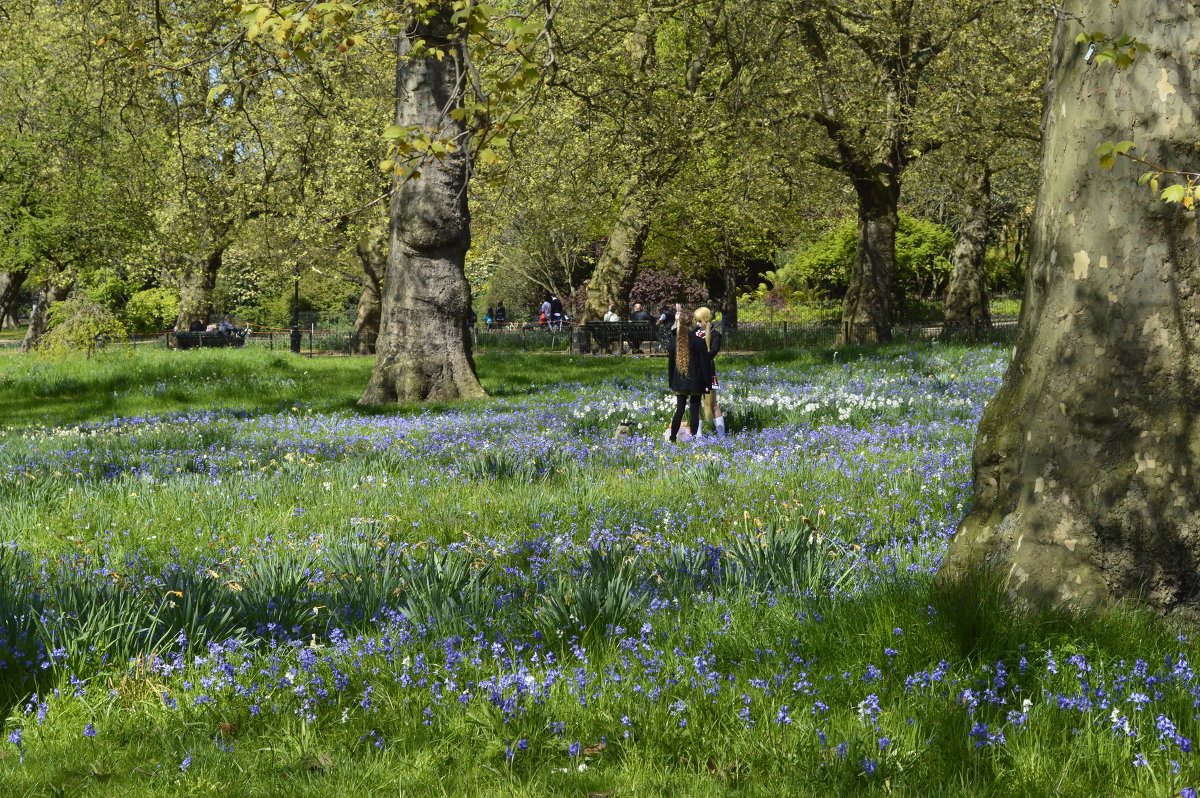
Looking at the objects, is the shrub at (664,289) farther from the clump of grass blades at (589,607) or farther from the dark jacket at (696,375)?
the clump of grass blades at (589,607)

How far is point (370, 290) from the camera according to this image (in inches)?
1214

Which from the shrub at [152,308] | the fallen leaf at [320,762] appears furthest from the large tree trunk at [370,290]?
the fallen leaf at [320,762]

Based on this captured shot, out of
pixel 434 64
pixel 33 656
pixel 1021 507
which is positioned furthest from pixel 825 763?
pixel 434 64

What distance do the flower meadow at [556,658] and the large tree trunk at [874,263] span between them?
17276 millimetres

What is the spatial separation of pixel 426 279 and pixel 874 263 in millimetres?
12692

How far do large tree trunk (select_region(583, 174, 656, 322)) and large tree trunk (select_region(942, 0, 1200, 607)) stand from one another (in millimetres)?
21355

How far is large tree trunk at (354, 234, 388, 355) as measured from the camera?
28109 mm

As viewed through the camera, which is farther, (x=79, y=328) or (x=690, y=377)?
(x=79, y=328)

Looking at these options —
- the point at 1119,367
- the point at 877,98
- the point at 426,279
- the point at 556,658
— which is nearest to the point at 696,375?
the point at 426,279

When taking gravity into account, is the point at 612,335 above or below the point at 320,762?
above

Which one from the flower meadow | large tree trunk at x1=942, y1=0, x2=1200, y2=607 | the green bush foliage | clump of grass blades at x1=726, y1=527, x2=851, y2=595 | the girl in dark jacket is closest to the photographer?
the flower meadow

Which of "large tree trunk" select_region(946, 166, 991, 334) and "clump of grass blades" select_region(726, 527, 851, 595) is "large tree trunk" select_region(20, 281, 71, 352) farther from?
"clump of grass blades" select_region(726, 527, 851, 595)

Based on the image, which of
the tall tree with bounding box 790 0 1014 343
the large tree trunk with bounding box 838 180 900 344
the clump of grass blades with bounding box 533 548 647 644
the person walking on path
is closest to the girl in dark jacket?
the person walking on path

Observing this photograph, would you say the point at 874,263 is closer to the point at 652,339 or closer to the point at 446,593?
the point at 652,339
